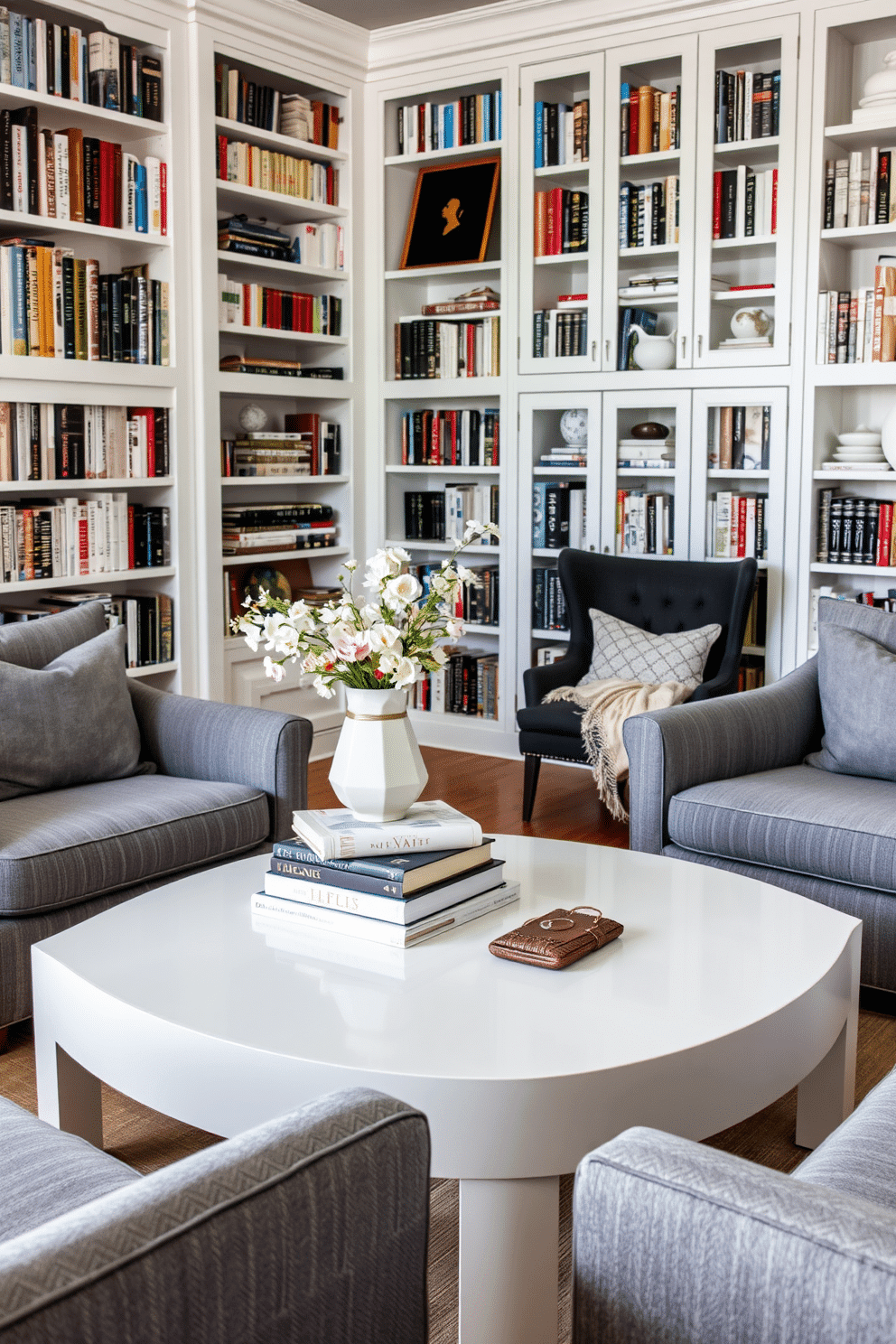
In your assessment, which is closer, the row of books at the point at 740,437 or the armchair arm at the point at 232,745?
the armchair arm at the point at 232,745

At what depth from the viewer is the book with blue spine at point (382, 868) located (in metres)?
1.93

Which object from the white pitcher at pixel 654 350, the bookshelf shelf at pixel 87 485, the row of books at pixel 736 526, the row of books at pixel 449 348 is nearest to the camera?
the bookshelf shelf at pixel 87 485

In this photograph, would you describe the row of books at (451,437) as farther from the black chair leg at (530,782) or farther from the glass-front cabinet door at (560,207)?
the black chair leg at (530,782)

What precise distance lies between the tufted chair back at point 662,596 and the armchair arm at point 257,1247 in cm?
312

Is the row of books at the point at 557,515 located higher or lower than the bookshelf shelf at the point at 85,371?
lower

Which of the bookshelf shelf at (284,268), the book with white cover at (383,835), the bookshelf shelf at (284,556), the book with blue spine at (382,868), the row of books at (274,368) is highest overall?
the bookshelf shelf at (284,268)

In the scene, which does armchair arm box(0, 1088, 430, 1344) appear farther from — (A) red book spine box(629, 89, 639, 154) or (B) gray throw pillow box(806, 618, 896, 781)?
(A) red book spine box(629, 89, 639, 154)

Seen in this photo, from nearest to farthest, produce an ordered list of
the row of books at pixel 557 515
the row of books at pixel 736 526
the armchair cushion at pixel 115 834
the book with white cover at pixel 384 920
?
the book with white cover at pixel 384 920 → the armchair cushion at pixel 115 834 → the row of books at pixel 736 526 → the row of books at pixel 557 515

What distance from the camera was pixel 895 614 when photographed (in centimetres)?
312

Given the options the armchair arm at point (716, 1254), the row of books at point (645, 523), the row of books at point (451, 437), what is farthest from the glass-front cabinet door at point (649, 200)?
the armchair arm at point (716, 1254)

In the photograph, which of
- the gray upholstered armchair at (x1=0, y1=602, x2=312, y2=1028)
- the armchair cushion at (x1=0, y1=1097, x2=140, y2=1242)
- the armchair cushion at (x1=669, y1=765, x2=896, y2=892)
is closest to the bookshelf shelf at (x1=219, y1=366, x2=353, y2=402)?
the gray upholstered armchair at (x1=0, y1=602, x2=312, y2=1028)

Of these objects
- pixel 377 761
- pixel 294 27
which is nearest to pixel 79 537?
pixel 294 27

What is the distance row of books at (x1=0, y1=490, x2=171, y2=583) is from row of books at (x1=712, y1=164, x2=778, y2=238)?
2.22 metres

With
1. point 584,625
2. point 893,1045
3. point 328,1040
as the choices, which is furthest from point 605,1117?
point 584,625
